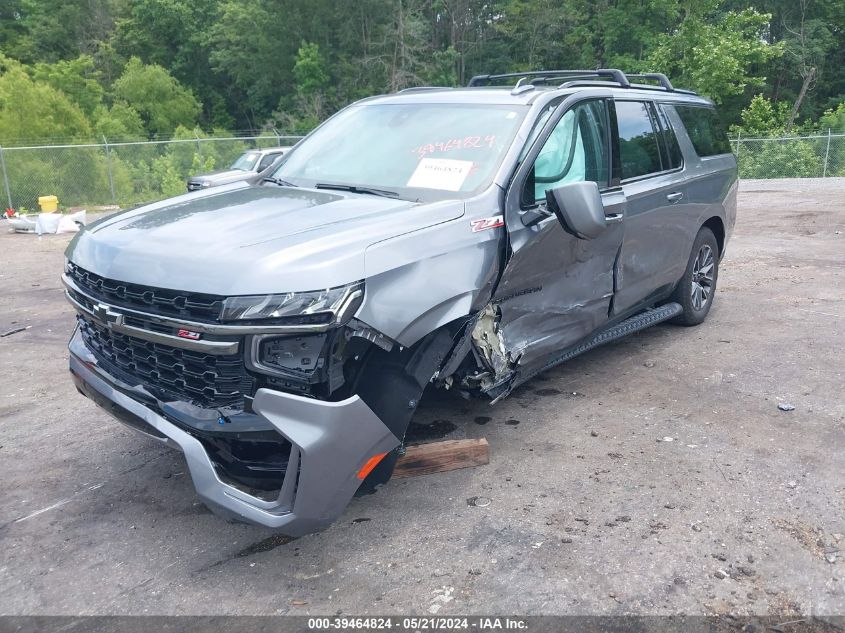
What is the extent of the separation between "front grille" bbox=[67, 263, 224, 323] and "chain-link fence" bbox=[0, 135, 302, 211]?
1614 cm

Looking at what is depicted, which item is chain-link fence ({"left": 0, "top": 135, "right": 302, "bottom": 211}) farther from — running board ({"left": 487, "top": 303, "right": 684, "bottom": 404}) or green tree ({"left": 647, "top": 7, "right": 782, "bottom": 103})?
green tree ({"left": 647, "top": 7, "right": 782, "bottom": 103})

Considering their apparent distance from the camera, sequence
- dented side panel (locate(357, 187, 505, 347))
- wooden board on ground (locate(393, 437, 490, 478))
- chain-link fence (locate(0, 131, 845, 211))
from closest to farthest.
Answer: dented side panel (locate(357, 187, 505, 347))
wooden board on ground (locate(393, 437, 490, 478))
chain-link fence (locate(0, 131, 845, 211))

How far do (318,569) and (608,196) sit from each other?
286 cm

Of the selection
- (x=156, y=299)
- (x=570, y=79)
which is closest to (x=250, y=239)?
(x=156, y=299)

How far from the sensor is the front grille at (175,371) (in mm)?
2969

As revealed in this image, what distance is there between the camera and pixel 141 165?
73.9ft

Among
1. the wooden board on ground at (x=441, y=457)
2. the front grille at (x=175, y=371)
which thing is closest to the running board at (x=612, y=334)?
the wooden board on ground at (x=441, y=457)

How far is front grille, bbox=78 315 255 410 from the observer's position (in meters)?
2.97

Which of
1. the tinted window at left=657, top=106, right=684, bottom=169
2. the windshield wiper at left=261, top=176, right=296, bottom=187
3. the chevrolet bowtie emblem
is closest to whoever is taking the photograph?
the chevrolet bowtie emblem

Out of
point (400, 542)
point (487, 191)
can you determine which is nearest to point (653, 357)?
point (487, 191)

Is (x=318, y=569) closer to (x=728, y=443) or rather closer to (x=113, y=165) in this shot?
(x=728, y=443)

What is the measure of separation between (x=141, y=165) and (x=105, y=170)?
171cm

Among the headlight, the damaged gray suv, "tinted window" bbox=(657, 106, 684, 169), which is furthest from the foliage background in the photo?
the headlight

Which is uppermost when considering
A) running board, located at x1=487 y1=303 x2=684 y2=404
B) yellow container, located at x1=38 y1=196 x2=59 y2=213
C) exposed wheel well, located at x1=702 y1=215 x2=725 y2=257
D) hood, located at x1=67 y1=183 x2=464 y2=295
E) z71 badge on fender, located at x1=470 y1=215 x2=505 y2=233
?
hood, located at x1=67 y1=183 x2=464 y2=295
